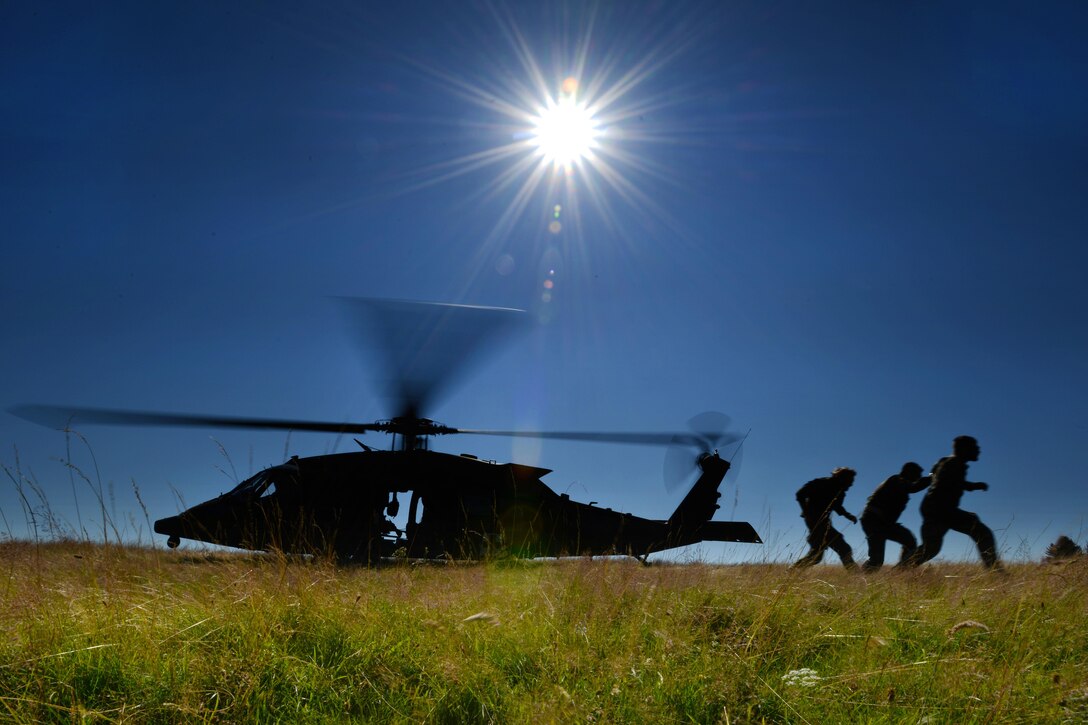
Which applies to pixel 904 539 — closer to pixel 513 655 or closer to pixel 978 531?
pixel 978 531

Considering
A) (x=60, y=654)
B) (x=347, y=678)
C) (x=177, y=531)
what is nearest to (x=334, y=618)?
(x=347, y=678)

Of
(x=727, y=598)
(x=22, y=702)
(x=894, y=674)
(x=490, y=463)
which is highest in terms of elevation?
(x=490, y=463)

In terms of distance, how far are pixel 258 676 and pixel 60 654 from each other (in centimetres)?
97

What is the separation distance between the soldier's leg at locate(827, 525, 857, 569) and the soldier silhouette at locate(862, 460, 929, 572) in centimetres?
24

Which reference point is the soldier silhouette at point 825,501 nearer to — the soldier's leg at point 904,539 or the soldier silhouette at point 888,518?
the soldier silhouette at point 888,518

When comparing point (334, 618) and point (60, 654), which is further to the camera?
point (334, 618)

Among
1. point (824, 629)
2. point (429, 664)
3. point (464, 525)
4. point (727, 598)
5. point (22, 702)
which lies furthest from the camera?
point (464, 525)

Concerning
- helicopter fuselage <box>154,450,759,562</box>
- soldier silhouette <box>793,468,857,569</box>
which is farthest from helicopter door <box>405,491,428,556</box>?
soldier silhouette <box>793,468,857,569</box>

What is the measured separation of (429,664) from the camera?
315 centimetres

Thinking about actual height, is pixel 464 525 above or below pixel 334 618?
above

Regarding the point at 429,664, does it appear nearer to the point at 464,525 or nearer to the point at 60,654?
the point at 60,654

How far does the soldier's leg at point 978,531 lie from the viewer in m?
7.76

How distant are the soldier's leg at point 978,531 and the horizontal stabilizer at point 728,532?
357cm

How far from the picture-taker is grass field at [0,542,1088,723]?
2.73 meters
